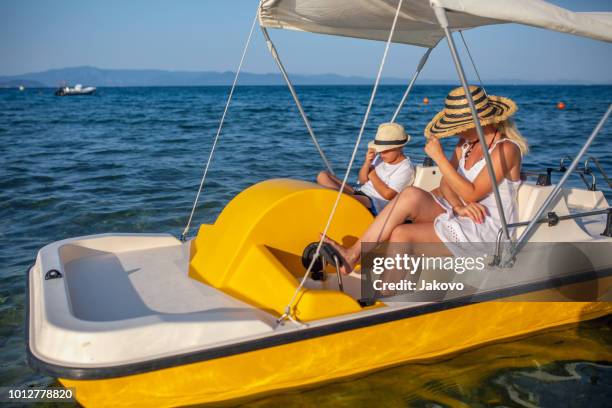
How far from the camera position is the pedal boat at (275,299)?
3352mm

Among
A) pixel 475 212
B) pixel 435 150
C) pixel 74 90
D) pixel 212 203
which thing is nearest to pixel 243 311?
pixel 435 150

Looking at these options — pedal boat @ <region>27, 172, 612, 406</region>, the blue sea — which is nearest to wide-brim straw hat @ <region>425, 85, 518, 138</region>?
pedal boat @ <region>27, 172, 612, 406</region>

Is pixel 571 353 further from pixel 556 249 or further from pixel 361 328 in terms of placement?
pixel 361 328

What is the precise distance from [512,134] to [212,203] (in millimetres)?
6262

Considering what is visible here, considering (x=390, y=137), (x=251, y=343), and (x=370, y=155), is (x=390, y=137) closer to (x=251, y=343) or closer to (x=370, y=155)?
(x=370, y=155)

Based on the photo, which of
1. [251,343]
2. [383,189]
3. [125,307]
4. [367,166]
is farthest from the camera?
[367,166]

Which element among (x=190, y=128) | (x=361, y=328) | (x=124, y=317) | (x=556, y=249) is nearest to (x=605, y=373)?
(x=556, y=249)

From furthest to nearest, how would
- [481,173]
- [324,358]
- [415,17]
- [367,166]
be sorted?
[367,166] < [415,17] < [481,173] < [324,358]

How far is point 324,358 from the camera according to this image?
12.5 ft

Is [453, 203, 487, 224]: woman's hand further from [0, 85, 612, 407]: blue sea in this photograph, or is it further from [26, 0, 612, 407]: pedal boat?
[0, 85, 612, 407]: blue sea

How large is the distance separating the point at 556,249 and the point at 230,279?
99.9 inches

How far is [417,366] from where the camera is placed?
430 cm

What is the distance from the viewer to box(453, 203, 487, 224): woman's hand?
428cm

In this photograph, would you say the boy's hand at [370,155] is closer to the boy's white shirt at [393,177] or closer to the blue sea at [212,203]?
the boy's white shirt at [393,177]
